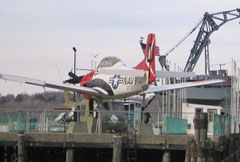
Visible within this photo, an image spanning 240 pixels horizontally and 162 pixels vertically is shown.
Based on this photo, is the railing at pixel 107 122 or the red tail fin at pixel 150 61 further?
the red tail fin at pixel 150 61

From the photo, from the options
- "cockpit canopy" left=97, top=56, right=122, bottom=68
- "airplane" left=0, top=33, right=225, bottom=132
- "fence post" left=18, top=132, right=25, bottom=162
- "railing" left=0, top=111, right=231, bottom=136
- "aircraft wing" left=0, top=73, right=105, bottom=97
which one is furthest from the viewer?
"cockpit canopy" left=97, top=56, right=122, bottom=68

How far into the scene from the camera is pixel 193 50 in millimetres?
85375

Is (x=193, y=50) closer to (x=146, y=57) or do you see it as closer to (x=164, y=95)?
(x=164, y=95)

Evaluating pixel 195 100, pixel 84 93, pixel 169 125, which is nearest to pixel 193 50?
pixel 195 100

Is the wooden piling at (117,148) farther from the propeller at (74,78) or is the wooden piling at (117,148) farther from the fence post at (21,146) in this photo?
the propeller at (74,78)

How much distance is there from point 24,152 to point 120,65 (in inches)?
528

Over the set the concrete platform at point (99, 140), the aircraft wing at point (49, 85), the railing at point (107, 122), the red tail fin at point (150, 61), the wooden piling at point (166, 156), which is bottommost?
the wooden piling at point (166, 156)

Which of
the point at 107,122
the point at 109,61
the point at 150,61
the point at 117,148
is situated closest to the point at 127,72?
the point at 150,61

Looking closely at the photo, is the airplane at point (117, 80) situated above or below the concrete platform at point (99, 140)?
above

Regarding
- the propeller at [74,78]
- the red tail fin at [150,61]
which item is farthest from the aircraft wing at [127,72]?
the propeller at [74,78]

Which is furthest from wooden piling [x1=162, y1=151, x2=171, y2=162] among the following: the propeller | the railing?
the propeller

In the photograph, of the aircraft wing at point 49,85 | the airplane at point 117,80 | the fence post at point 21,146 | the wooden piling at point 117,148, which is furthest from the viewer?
the airplane at point 117,80

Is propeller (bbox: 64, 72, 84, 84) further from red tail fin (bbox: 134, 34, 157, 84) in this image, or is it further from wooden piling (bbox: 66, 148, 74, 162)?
wooden piling (bbox: 66, 148, 74, 162)

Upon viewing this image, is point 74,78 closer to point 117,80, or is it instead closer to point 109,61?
point 109,61
